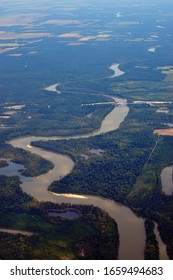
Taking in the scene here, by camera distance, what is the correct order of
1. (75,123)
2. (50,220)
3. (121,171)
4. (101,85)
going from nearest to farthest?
(50,220) → (121,171) → (75,123) → (101,85)

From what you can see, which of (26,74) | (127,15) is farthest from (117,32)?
(26,74)

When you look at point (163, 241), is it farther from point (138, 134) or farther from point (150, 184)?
point (138, 134)

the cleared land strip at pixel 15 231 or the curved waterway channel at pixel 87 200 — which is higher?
the cleared land strip at pixel 15 231

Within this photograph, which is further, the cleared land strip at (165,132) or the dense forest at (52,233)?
the cleared land strip at (165,132)

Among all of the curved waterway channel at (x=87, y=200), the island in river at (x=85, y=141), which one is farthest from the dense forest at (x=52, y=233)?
the curved waterway channel at (x=87, y=200)

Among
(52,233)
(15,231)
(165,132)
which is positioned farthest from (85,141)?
(52,233)

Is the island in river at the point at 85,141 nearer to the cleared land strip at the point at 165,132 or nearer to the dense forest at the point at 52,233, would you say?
the dense forest at the point at 52,233

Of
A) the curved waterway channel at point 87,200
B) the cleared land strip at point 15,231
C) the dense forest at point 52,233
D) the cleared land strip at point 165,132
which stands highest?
the dense forest at point 52,233

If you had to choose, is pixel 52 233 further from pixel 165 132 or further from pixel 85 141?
pixel 165 132
